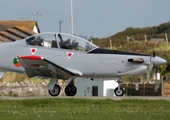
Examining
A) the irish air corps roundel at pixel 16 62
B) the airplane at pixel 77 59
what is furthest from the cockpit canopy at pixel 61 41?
the irish air corps roundel at pixel 16 62

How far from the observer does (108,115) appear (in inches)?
493

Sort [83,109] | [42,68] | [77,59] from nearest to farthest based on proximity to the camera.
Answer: [83,109] → [42,68] → [77,59]

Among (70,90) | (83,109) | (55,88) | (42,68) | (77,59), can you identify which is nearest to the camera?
(83,109)

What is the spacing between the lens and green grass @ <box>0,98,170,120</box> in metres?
12.1

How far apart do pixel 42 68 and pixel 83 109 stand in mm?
5341

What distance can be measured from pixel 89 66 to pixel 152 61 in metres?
2.25

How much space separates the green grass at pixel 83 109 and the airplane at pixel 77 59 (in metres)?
3.11

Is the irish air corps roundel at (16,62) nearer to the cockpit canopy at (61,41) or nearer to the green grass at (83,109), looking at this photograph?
the cockpit canopy at (61,41)

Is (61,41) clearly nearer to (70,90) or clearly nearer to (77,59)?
(77,59)

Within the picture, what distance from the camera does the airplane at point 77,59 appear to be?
19.8 metres

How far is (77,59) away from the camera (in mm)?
20062

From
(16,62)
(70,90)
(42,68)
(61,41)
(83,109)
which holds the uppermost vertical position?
(61,41)

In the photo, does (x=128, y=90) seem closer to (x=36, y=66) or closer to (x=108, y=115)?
(x=36, y=66)

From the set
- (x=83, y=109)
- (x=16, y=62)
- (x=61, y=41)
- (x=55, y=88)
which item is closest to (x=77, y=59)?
(x=61, y=41)
